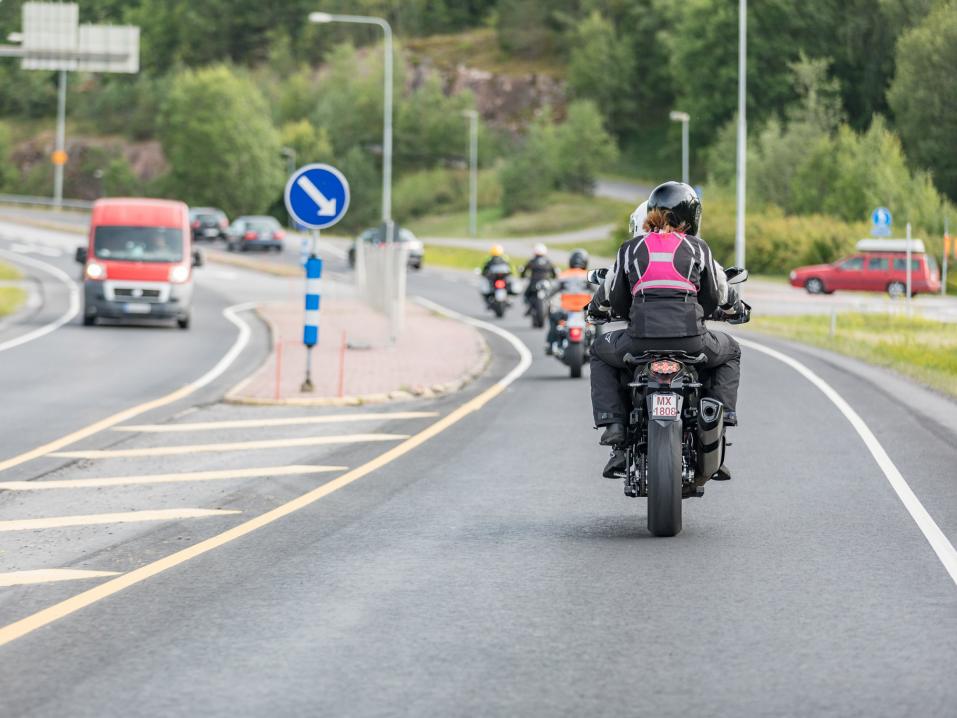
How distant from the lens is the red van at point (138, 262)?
31.6 m

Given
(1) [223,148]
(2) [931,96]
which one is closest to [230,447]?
(2) [931,96]

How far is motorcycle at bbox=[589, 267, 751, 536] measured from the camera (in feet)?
29.7

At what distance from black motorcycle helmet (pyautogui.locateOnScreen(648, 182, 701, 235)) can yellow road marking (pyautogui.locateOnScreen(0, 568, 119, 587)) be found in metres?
3.45

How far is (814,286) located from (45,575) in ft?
162

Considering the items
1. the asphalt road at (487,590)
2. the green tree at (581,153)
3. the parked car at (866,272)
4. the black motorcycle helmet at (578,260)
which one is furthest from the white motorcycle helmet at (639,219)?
the green tree at (581,153)

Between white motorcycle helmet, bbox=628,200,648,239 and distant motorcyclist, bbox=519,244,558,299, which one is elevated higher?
distant motorcyclist, bbox=519,244,558,299

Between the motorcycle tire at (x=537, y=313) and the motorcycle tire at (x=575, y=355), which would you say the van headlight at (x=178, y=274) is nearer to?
the motorcycle tire at (x=537, y=313)

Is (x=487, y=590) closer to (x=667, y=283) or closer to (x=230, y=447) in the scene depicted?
(x=667, y=283)

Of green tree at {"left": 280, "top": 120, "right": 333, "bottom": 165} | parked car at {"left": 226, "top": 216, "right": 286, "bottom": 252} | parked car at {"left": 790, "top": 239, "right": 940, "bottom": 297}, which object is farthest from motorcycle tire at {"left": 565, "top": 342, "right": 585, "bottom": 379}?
green tree at {"left": 280, "top": 120, "right": 333, "bottom": 165}

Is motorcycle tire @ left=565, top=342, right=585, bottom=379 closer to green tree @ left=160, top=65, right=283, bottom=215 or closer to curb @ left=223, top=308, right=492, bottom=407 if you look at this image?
curb @ left=223, top=308, right=492, bottom=407

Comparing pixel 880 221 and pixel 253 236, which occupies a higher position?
pixel 253 236

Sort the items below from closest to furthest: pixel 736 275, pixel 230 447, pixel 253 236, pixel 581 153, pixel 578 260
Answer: pixel 736 275
pixel 230 447
pixel 578 260
pixel 253 236
pixel 581 153

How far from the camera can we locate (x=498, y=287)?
3884 cm

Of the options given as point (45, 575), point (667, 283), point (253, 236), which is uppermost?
point (253, 236)
